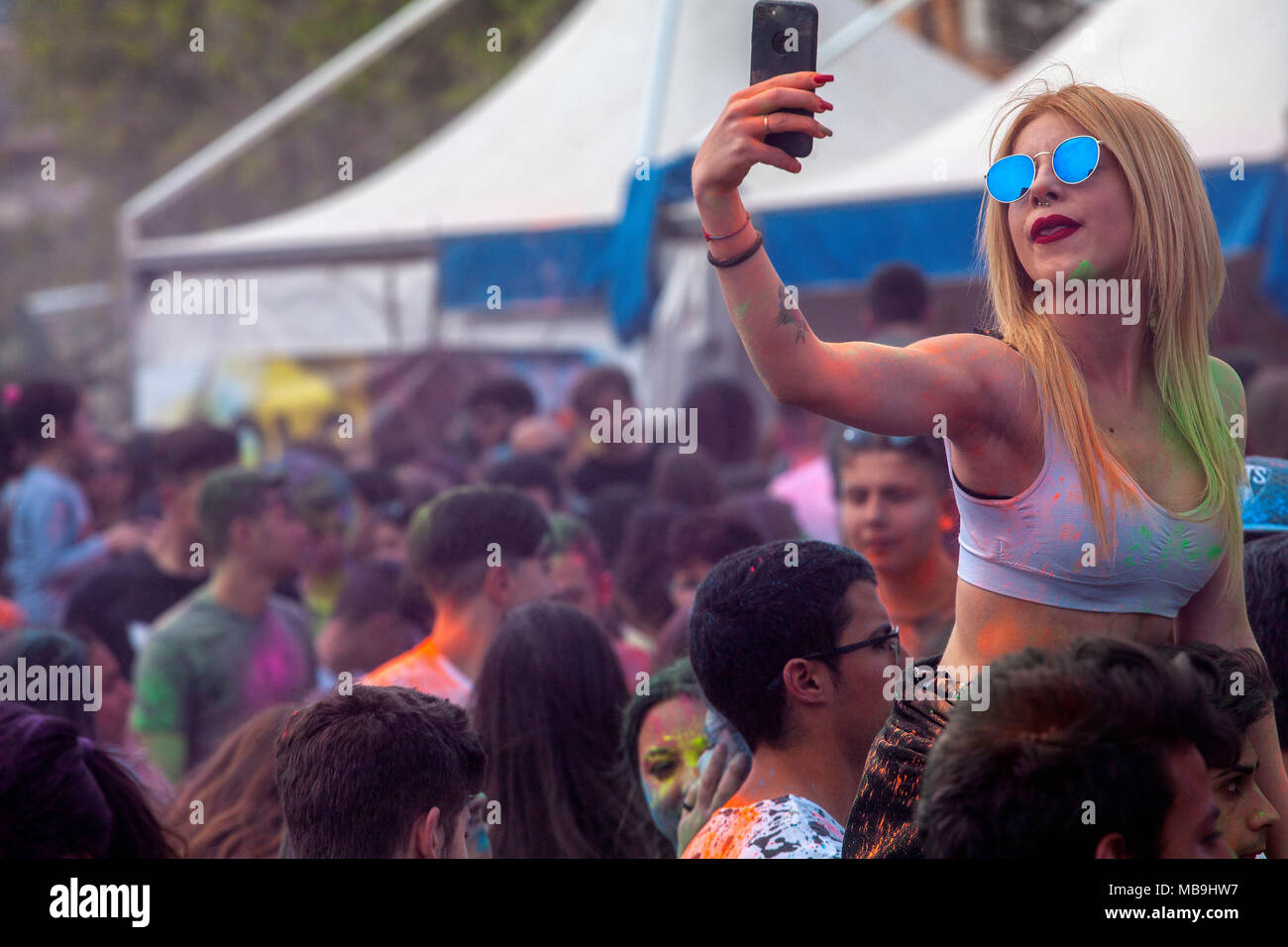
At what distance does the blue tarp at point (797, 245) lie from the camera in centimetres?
598

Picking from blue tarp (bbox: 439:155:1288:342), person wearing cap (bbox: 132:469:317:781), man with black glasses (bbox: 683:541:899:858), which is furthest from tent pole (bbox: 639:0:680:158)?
man with black glasses (bbox: 683:541:899:858)

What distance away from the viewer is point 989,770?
1523mm

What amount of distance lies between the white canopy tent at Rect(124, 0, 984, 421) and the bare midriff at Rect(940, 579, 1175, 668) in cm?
595

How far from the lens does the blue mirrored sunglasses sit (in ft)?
6.19

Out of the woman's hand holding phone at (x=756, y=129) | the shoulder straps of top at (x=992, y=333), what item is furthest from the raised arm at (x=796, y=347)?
the shoulder straps of top at (x=992, y=333)

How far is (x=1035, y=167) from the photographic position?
1.95 m

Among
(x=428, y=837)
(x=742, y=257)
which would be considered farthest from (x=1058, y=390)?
(x=428, y=837)

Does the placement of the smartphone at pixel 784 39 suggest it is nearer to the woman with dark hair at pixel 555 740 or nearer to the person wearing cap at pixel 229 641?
the woman with dark hair at pixel 555 740

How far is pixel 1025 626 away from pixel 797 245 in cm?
541

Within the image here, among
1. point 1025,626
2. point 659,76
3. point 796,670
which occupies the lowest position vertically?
point 796,670

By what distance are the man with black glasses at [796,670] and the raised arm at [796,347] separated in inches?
22.9

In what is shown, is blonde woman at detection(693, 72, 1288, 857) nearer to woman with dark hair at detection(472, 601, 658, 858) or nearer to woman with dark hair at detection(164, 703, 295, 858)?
woman with dark hair at detection(472, 601, 658, 858)

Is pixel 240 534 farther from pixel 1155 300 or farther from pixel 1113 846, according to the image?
pixel 1113 846
